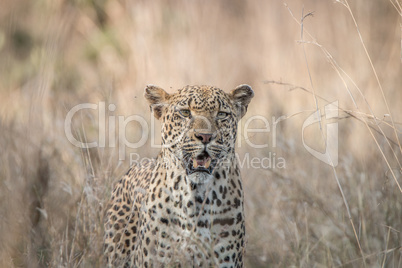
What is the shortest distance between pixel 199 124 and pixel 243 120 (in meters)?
4.39

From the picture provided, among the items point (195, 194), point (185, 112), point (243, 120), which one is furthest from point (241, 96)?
point (243, 120)

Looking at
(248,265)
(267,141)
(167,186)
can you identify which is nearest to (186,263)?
(167,186)

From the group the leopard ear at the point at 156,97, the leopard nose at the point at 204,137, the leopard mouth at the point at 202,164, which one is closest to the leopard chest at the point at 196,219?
the leopard mouth at the point at 202,164

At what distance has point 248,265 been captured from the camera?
19.4 ft

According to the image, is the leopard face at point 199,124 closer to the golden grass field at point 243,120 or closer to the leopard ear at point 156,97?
the leopard ear at point 156,97

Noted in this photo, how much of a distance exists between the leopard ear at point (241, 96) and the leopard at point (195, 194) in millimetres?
150

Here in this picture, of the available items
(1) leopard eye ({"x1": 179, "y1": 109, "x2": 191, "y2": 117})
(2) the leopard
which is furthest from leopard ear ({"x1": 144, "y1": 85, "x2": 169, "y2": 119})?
(1) leopard eye ({"x1": 179, "y1": 109, "x2": 191, "y2": 117})

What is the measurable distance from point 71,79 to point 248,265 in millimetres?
5988

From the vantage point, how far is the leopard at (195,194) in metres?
4.62

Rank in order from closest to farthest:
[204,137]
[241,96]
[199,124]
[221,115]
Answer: [204,137]
[199,124]
[221,115]
[241,96]

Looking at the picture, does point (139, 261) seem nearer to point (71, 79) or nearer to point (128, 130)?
point (128, 130)

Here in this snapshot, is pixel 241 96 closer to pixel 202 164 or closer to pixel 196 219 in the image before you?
pixel 202 164

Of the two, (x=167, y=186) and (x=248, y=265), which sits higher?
(x=167, y=186)

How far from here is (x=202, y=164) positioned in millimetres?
4641
